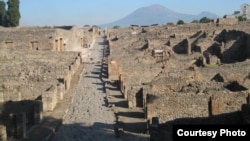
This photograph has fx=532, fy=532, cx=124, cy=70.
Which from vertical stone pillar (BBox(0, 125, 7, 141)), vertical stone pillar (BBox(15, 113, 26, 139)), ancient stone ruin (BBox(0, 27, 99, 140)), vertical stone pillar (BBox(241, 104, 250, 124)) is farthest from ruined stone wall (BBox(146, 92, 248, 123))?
vertical stone pillar (BBox(0, 125, 7, 141))

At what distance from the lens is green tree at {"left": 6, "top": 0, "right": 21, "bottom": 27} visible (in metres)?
61.9

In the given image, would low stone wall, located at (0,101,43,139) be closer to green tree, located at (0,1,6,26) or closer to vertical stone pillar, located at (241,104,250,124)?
vertical stone pillar, located at (241,104,250,124)

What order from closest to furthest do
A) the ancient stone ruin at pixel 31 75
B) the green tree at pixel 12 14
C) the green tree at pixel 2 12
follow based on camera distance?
the ancient stone ruin at pixel 31 75, the green tree at pixel 12 14, the green tree at pixel 2 12

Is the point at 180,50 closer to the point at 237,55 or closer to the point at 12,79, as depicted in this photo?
the point at 237,55

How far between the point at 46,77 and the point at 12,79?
2232mm

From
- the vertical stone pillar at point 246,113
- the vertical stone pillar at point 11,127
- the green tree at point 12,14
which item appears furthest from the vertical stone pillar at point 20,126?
the green tree at point 12,14

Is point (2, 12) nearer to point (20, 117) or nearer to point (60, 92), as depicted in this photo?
point (60, 92)

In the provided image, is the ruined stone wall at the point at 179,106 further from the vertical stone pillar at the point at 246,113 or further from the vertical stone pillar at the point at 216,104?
the vertical stone pillar at the point at 246,113

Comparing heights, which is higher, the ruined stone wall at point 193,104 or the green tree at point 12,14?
the green tree at point 12,14

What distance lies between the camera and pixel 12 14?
62.0 metres

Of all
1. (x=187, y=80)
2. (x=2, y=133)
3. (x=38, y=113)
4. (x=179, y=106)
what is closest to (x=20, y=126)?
(x=2, y=133)

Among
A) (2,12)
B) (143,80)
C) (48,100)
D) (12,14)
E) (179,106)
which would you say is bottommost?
(48,100)

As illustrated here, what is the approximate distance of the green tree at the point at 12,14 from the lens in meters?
61.9

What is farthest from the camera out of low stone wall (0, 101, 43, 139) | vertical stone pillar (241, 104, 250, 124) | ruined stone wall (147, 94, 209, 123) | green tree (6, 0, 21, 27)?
green tree (6, 0, 21, 27)
